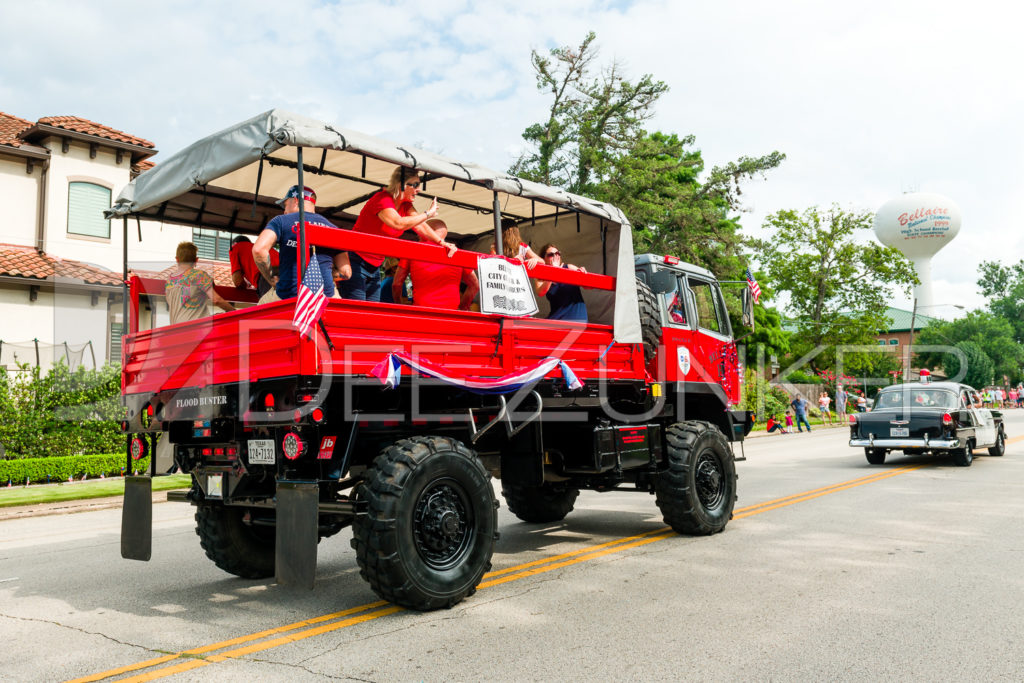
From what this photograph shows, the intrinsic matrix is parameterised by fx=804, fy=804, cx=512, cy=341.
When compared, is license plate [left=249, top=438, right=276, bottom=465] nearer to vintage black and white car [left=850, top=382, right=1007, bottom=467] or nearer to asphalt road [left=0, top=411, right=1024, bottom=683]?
asphalt road [left=0, top=411, right=1024, bottom=683]

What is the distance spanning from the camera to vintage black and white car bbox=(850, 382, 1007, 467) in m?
15.7

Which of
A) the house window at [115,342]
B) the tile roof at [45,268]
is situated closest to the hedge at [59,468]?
the house window at [115,342]

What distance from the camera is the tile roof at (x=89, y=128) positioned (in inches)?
802

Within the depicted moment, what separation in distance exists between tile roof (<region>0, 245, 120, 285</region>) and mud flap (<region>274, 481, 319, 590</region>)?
53.9 ft

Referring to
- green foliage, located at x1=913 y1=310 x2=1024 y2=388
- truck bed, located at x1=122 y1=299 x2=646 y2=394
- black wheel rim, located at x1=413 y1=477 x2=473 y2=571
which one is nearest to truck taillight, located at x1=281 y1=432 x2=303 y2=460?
truck bed, located at x1=122 y1=299 x2=646 y2=394

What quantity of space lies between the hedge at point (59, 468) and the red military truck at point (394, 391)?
9.83m

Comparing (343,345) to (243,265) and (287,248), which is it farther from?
(243,265)

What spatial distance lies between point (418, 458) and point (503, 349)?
4.65 ft

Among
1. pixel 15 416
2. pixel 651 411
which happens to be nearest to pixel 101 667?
pixel 651 411

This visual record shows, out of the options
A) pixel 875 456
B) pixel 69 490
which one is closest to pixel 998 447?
pixel 875 456

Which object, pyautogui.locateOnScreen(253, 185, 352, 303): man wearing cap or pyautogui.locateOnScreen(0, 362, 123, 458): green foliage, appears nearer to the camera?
pyautogui.locateOnScreen(253, 185, 352, 303): man wearing cap

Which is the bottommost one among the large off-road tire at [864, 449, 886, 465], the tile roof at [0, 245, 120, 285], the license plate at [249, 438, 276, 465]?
the large off-road tire at [864, 449, 886, 465]

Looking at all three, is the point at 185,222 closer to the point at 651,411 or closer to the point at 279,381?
→ the point at 279,381

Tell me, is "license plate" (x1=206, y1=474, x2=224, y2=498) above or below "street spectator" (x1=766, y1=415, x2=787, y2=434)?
above
